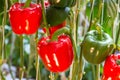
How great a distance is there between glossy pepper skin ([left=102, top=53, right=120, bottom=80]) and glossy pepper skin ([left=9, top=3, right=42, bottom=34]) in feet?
0.47

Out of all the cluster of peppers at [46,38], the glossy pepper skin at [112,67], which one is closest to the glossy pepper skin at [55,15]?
the cluster of peppers at [46,38]

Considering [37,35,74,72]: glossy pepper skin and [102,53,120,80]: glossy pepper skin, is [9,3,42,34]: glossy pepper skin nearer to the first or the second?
[37,35,74,72]: glossy pepper skin

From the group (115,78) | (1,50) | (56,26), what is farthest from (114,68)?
(1,50)

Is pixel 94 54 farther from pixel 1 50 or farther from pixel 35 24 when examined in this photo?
pixel 1 50

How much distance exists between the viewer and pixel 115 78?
58 cm

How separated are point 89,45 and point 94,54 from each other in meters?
0.02

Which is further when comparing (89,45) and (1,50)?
(1,50)

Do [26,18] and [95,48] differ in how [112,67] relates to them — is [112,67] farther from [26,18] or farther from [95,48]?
[26,18]

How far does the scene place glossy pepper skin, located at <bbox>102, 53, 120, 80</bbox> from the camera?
56cm

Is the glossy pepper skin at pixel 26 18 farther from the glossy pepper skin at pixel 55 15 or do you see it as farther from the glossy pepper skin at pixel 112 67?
the glossy pepper skin at pixel 112 67

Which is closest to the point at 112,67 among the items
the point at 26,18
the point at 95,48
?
the point at 95,48

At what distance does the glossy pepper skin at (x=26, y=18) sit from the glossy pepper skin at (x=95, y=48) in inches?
3.7

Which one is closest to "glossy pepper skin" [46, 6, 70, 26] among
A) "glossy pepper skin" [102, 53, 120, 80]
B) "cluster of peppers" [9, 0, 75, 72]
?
"cluster of peppers" [9, 0, 75, 72]

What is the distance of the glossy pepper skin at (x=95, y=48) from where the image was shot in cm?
58
